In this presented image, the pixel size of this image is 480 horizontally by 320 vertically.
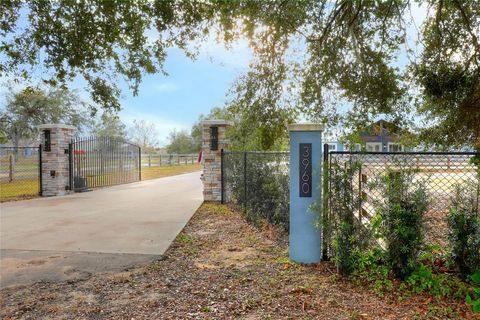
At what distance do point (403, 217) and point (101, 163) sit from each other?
1213cm

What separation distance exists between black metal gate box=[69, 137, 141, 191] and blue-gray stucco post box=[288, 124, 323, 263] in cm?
934

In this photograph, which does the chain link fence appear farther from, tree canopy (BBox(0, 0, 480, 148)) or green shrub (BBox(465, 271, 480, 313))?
tree canopy (BBox(0, 0, 480, 148))

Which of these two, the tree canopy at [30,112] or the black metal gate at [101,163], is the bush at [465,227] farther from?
the tree canopy at [30,112]

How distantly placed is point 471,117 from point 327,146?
4944 millimetres

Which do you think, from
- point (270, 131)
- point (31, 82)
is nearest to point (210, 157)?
point (270, 131)

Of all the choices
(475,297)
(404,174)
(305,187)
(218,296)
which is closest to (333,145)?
(305,187)

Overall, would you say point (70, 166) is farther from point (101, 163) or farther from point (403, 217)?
point (403, 217)

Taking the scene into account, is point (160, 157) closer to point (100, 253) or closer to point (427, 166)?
point (100, 253)

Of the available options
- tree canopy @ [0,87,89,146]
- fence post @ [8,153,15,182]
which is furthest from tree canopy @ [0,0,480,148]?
tree canopy @ [0,87,89,146]

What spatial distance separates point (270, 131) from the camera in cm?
837

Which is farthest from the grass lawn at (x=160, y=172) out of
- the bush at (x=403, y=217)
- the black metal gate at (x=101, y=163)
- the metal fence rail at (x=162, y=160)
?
the bush at (x=403, y=217)

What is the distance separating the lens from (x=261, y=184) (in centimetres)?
641

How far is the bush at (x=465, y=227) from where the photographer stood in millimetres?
3453

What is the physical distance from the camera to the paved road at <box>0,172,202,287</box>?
4.11 meters
